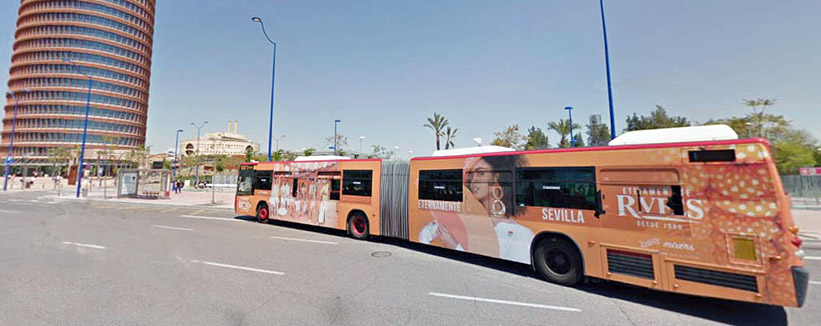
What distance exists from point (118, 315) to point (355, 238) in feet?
21.5

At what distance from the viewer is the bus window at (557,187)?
5.91 m

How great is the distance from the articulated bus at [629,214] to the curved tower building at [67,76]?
291 ft

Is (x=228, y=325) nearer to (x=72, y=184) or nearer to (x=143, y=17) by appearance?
(x=72, y=184)

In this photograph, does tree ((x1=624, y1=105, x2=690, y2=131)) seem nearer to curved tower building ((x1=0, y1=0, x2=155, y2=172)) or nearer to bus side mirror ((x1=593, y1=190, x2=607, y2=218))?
bus side mirror ((x1=593, y1=190, x2=607, y2=218))

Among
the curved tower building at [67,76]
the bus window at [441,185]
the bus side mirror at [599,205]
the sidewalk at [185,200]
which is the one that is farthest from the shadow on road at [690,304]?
the curved tower building at [67,76]

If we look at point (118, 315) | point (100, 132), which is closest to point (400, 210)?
point (118, 315)

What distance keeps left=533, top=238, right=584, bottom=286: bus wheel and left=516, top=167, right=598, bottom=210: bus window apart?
0.80 meters

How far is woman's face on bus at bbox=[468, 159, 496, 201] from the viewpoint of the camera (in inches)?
289

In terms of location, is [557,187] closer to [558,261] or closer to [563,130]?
[558,261]

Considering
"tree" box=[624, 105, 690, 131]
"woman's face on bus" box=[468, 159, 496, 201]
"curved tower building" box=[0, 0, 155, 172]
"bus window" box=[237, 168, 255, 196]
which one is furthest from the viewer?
"curved tower building" box=[0, 0, 155, 172]

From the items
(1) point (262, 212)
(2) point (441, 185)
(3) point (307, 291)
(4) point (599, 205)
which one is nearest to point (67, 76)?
(1) point (262, 212)

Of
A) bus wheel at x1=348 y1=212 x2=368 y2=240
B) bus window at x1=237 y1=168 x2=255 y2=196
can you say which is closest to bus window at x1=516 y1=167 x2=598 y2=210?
bus wheel at x1=348 y1=212 x2=368 y2=240

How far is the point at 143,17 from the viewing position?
81812 mm

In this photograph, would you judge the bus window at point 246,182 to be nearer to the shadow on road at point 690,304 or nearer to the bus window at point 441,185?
the bus window at point 441,185
